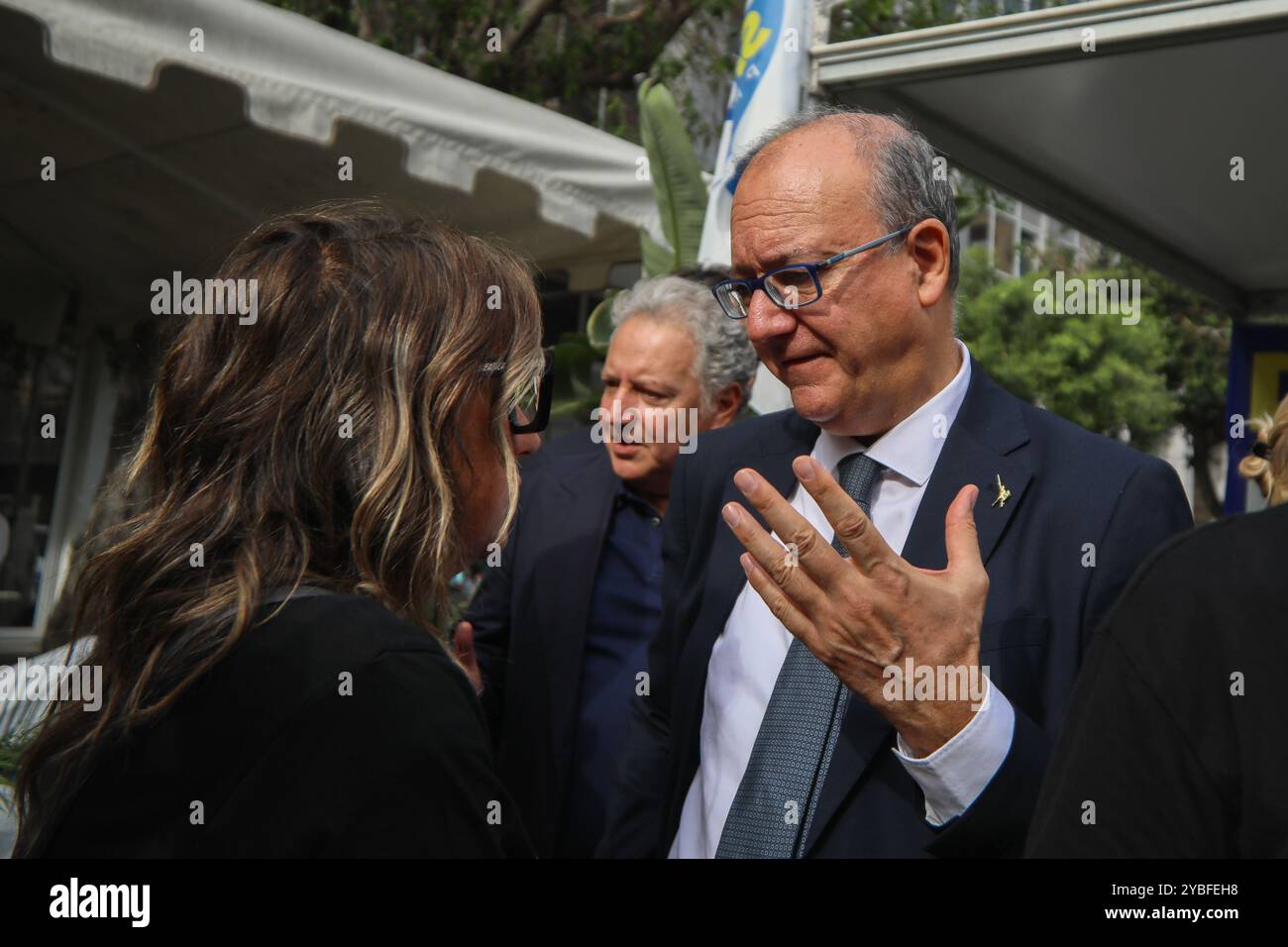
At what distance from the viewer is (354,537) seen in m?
1.45

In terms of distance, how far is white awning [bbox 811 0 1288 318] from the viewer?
3275mm

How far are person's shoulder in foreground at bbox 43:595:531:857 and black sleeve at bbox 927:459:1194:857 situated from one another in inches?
32.0

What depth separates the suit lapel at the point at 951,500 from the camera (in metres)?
1.99

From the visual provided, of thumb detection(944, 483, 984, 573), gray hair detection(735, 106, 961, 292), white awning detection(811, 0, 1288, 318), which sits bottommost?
thumb detection(944, 483, 984, 573)

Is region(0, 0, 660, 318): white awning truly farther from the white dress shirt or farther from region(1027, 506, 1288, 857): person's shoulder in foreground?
region(1027, 506, 1288, 857): person's shoulder in foreground

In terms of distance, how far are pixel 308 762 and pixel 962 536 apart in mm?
976

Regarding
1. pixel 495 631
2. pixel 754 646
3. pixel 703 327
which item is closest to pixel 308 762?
pixel 754 646

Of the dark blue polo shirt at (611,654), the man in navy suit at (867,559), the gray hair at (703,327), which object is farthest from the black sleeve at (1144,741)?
the gray hair at (703,327)

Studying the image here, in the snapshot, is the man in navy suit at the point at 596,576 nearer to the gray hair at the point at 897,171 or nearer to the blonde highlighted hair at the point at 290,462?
the gray hair at the point at 897,171

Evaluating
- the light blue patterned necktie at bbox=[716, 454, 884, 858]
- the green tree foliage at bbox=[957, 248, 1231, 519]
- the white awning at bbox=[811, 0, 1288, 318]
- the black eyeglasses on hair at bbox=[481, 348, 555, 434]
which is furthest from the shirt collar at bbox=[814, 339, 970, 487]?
the green tree foliage at bbox=[957, 248, 1231, 519]

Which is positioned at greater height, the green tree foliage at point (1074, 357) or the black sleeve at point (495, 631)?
the green tree foliage at point (1074, 357)

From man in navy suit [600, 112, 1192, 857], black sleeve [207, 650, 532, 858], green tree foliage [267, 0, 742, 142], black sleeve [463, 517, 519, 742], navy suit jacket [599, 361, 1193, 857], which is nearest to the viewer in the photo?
black sleeve [207, 650, 532, 858]

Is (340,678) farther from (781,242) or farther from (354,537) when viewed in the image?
(781,242)
